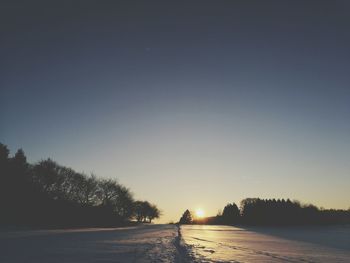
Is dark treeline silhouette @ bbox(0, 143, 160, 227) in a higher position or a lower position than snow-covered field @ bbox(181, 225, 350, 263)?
higher

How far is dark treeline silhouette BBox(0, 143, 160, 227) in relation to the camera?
57812mm

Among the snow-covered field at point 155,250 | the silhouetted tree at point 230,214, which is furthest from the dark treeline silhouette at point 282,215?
the snow-covered field at point 155,250

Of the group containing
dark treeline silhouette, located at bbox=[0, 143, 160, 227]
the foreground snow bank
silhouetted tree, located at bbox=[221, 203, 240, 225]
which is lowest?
the foreground snow bank

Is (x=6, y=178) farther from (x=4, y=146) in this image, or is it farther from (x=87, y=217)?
(x=87, y=217)

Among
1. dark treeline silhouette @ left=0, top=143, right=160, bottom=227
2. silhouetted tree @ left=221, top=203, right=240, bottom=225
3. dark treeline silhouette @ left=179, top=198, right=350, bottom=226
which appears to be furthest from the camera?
silhouetted tree @ left=221, top=203, right=240, bottom=225

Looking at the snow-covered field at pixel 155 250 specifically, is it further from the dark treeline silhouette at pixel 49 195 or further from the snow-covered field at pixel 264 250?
the dark treeline silhouette at pixel 49 195

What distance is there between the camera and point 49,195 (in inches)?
3162

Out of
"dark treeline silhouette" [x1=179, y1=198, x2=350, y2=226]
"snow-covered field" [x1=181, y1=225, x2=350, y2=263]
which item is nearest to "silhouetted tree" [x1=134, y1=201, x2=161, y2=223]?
"dark treeline silhouette" [x1=179, y1=198, x2=350, y2=226]

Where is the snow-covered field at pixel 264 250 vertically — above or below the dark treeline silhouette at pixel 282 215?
below

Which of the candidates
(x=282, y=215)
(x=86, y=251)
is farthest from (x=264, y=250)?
(x=282, y=215)

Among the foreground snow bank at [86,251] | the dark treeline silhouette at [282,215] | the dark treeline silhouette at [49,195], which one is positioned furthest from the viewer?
the dark treeline silhouette at [282,215]

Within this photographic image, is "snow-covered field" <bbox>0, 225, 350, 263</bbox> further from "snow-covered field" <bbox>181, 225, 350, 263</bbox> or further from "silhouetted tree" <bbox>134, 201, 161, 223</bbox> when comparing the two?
"silhouetted tree" <bbox>134, 201, 161, 223</bbox>

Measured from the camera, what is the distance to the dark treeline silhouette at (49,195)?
190ft

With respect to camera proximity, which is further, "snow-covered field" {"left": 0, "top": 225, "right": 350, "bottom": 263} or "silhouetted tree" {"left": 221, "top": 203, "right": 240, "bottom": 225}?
"silhouetted tree" {"left": 221, "top": 203, "right": 240, "bottom": 225}
